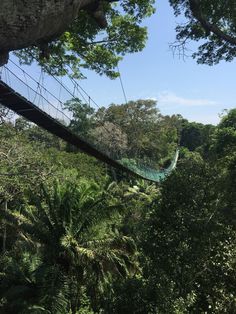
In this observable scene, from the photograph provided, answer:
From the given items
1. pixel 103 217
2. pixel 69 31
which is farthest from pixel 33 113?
pixel 103 217

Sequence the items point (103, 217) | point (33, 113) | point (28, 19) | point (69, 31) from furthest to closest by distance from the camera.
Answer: point (103, 217) → point (69, 31) → point (33, 113) → point (28, 19)

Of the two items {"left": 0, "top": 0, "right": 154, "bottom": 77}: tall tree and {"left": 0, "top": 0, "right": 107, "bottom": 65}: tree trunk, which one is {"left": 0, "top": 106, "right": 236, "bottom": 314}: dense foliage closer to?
{"left": 0, "top": 0, "right": 154, "bottom": 77}: tall tree

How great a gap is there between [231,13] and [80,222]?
5807mm

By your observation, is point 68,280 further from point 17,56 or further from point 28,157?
point 17,56

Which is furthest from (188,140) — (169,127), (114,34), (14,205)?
(114,34)

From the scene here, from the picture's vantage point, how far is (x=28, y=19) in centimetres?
250

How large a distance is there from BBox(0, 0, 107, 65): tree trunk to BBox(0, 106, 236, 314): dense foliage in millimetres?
3623

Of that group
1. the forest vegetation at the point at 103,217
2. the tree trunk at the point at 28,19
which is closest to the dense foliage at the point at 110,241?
the forest vegetation at the point at 103,217

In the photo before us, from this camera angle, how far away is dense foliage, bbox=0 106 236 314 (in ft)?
18.8

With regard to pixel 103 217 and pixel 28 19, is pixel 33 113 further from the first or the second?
pixel 103 217

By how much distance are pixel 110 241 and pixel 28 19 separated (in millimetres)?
7946

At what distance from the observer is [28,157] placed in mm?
10211

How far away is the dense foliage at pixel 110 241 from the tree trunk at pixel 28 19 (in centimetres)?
362

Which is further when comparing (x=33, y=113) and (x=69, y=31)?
(x=69, y=31)
